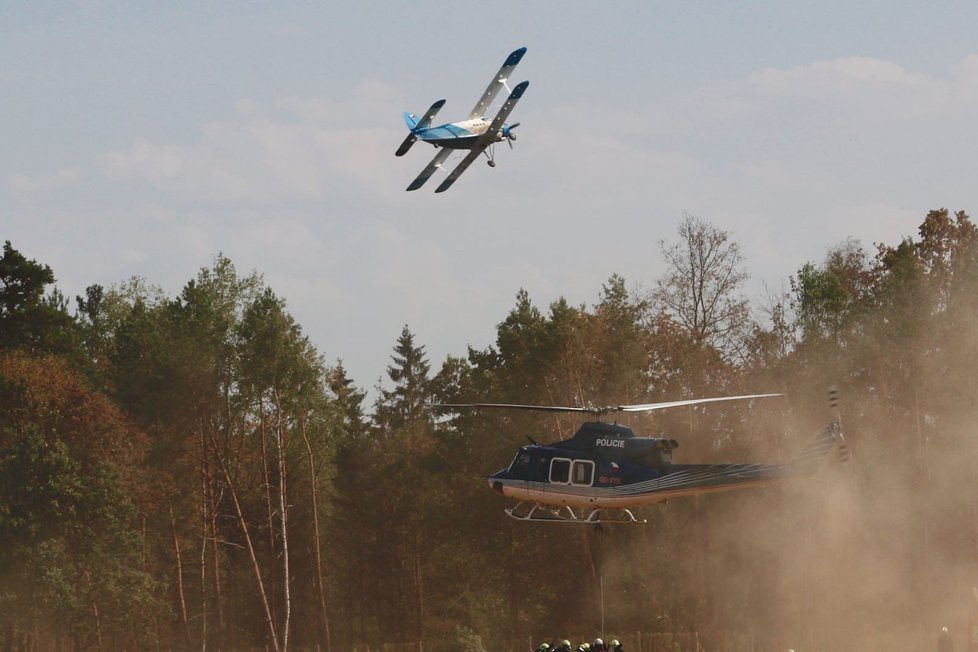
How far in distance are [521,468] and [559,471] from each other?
46.0 inches

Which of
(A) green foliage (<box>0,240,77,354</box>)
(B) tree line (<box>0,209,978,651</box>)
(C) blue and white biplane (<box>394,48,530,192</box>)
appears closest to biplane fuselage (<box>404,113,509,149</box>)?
(C) blue and white biplane (<box>394,48,530,192</box>)

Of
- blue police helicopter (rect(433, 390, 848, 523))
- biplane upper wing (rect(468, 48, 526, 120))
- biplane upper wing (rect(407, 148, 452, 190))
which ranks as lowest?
blue police helicopter (rect(433, 390, 848, 523))

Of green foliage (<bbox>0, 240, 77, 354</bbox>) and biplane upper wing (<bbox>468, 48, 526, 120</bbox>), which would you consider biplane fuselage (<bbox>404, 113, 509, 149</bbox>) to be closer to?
biplane upper wing (<bbox>468, 48, 526, 120</bbox>)

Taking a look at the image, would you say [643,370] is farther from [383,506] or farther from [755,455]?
[383,506]

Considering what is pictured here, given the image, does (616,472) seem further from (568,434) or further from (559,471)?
(568,434)

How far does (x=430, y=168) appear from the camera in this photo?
4425cm

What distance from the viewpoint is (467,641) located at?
55.4m

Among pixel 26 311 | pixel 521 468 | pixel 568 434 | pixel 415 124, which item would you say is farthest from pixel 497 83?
pixel 26 311

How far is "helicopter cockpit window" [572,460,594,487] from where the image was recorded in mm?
35125

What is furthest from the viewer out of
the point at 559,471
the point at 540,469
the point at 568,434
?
the point at 568,434

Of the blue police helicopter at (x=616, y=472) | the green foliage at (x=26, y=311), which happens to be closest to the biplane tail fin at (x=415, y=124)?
Answer: the blue police helicopter at (x=616, y=472)

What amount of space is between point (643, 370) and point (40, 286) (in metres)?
31.8

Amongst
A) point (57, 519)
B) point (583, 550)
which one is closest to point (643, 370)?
point (583, 550)

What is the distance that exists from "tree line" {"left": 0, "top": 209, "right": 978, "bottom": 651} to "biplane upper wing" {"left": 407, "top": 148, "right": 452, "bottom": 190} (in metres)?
19.1
